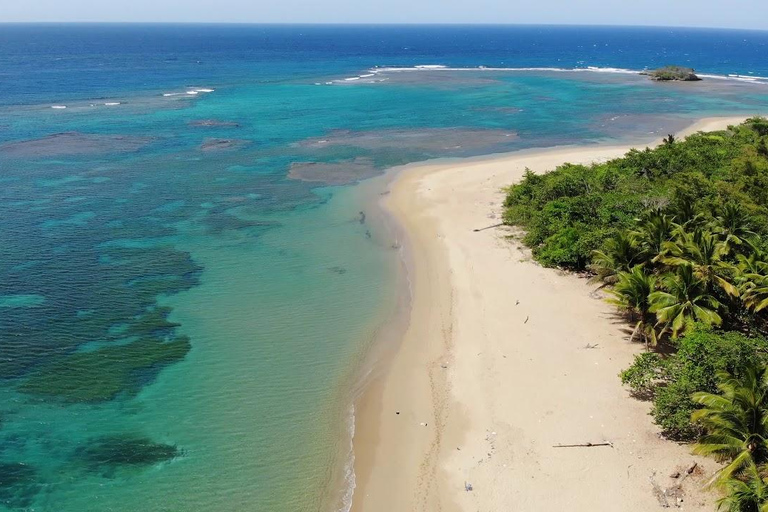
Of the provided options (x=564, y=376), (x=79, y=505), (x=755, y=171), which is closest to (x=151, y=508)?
(x=79, y=505)

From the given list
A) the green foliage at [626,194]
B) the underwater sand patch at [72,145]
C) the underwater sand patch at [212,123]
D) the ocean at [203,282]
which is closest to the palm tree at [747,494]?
the ocean at [203,282]

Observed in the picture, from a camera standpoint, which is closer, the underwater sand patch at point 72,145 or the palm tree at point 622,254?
the palm tree at point 622,254

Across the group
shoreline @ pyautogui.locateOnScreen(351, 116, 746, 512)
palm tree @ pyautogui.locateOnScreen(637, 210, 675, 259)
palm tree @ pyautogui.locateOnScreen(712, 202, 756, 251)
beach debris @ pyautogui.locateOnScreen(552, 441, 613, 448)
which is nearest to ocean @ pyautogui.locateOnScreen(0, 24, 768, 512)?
shoreline @ pyautogui.locateOnScreen(351, 116, 746, 512)

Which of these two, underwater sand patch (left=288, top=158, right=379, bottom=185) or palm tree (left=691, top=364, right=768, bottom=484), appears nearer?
palm tree (left=691, top=364, right=768, bottom=484)

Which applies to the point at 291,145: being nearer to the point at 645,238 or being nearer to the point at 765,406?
the point at 645,238

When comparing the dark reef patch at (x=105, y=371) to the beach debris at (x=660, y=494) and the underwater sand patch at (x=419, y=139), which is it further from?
the underwater sand patch at (x=419, y=139)

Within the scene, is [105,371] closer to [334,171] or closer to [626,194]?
[626,194]

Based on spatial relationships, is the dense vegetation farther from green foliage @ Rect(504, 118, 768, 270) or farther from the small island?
the small island
